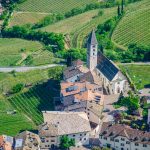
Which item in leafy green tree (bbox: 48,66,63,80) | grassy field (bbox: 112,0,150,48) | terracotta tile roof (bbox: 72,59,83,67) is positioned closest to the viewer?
terracotta tile roof (bbox: 72,59,83,67)

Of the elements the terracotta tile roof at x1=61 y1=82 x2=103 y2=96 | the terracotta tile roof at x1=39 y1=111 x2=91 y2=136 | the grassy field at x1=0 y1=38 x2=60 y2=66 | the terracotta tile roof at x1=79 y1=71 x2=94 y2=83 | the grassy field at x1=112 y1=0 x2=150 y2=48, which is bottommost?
the terracotta tile roof at x1=39 y1=111 x2=91 y2=136

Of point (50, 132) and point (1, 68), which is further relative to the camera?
point (1, 68)

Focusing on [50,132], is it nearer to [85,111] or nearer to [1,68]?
[85,111]

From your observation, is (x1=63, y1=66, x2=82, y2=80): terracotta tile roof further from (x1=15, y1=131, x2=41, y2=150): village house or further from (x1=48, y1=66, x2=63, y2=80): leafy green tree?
(x1=15, y1=131, x2=41, y2=150): village house

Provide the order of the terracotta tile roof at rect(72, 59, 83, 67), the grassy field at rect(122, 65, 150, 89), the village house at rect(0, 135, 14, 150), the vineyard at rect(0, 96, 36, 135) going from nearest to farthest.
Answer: the village house at rect(0, 135, 14, 150) → the vineyard at rect(0, 96, 36, 135) → the grassy field at rect(122, 65, 150, 89) → the terracotta tile roof at rect(72, 59, 83, 67)

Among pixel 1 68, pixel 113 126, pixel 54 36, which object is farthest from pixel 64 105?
pixel 54 36

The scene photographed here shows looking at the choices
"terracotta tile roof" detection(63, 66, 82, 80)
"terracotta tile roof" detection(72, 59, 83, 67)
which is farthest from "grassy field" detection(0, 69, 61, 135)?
"terracotta tile roof" detection(72, 59, 83, 67)
